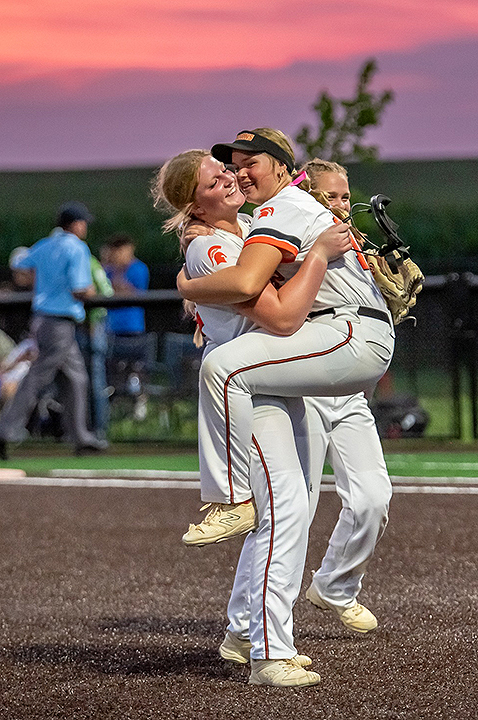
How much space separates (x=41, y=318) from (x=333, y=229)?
9.38 meters

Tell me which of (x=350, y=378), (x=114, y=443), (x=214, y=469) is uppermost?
(x=350, y=378)

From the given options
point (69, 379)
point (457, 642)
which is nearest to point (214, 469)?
point (457, 642)

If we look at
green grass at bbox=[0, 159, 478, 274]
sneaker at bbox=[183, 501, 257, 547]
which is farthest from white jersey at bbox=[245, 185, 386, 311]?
green grass at bbox=[0, 159, 478, 274]

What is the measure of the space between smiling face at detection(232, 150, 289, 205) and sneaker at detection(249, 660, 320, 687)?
5.36 feet

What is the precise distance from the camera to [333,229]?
15.6ft

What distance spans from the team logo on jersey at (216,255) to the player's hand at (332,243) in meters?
0.32

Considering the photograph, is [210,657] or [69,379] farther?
[69,379]

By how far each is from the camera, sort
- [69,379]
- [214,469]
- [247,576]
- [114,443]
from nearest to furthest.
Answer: [214,469] → [247,576] → [69,379] → [114,443]

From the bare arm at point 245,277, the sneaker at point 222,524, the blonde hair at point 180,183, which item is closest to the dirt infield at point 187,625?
the sneaker at point 222,524

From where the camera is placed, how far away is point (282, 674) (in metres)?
4.71

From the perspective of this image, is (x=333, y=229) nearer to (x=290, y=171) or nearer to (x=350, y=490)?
(x=290, y=171)

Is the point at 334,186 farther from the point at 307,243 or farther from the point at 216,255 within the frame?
the point at 216,255

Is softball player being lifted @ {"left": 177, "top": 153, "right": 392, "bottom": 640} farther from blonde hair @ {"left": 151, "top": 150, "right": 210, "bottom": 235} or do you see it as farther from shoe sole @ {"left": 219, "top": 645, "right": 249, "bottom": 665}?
blonde hair @ {"left": 151, "top": 150, "right": 210, "bottom": 235}

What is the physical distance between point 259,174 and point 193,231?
33cm
